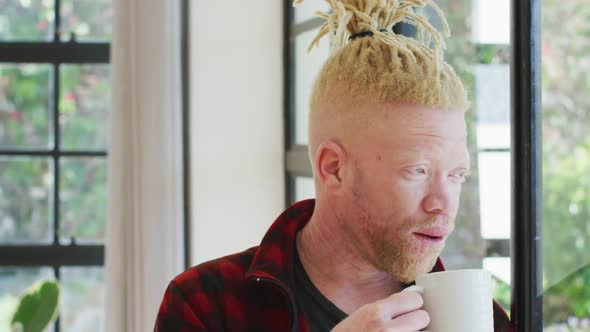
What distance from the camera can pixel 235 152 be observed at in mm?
2803

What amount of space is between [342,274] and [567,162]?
1.77 ft

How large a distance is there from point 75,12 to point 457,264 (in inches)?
82.0

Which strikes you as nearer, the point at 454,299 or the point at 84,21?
the point at 454,299

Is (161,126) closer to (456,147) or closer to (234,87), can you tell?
(234,87)

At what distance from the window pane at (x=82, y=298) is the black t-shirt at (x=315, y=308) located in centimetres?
232

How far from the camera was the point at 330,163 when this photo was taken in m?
0.86

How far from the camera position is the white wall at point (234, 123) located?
2.79 meters

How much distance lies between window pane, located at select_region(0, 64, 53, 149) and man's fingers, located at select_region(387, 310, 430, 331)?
256 cm

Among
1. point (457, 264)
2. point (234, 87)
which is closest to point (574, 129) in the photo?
point (457, 264)

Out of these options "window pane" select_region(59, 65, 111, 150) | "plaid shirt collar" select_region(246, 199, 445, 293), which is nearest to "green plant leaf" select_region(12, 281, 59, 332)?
"window pane" select_region(59, 65, 111, 150)

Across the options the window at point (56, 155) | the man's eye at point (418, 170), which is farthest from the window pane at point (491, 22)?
the window at point (56, 155)

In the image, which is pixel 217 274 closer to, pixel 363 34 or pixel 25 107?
pixel 363 34

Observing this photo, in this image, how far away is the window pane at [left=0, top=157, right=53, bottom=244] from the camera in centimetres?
312

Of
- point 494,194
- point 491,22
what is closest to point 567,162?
point 494,194
